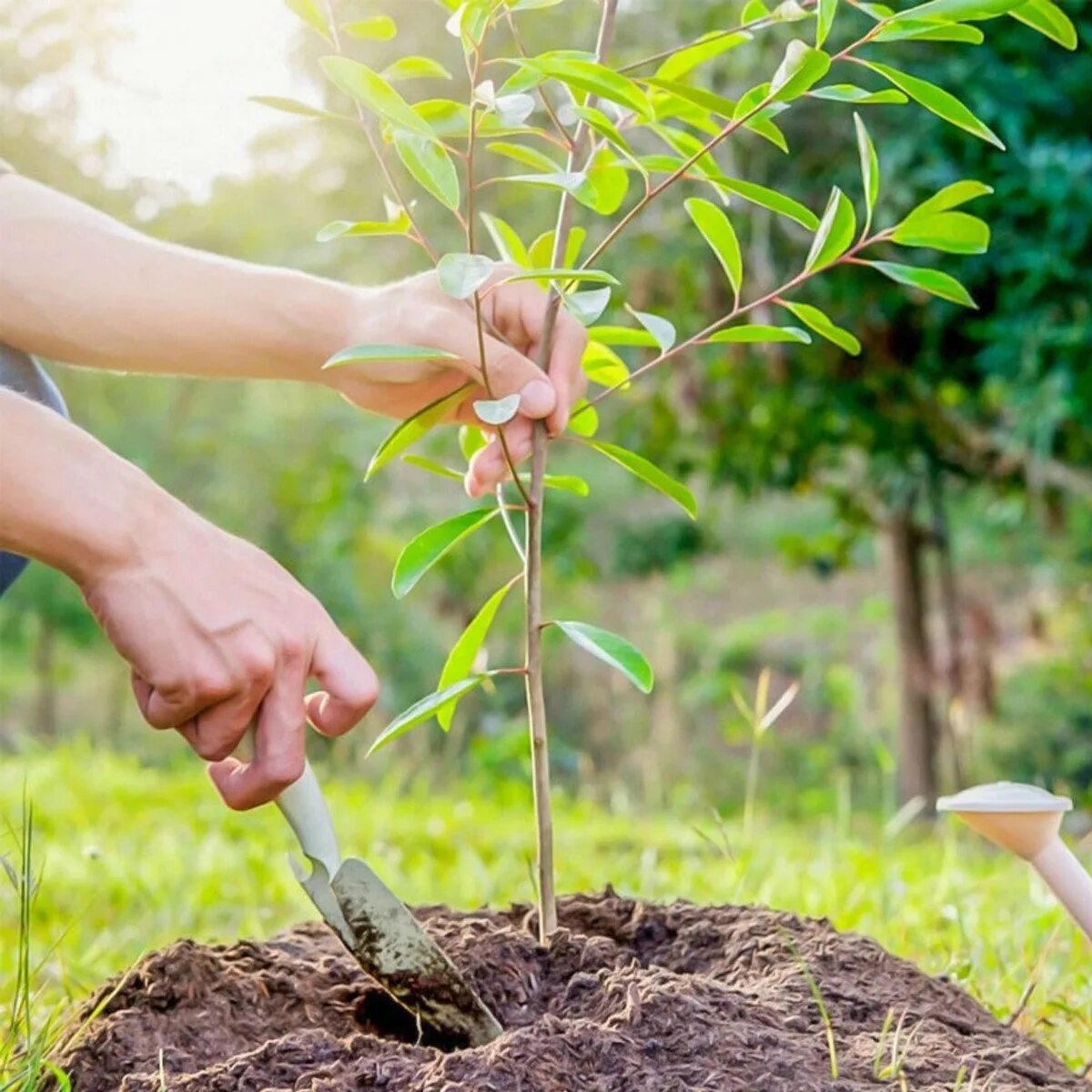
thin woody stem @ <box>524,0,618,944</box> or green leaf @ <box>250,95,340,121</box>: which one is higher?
green leaf @ <box>250,95,340,121</box>

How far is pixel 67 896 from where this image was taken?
249cm

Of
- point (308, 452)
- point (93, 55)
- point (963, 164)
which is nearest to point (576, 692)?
point (308, 452)

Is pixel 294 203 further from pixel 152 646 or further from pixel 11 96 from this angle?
pixel 152 646

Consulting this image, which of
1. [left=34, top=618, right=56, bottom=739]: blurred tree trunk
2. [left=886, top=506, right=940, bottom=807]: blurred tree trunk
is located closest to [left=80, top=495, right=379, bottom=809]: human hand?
[left=886, top=506, right=940, bottom=807]: blurred tree trunk

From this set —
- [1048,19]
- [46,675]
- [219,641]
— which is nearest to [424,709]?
[219,641]

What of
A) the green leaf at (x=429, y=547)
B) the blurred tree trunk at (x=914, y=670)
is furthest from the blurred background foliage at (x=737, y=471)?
the green leaf at (x=429, y=547)

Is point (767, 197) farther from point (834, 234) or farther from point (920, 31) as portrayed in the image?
point (920, 31)

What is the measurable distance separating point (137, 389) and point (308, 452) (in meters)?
1.11

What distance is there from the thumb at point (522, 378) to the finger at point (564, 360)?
35mm

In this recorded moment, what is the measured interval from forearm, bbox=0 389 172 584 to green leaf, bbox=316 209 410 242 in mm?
308

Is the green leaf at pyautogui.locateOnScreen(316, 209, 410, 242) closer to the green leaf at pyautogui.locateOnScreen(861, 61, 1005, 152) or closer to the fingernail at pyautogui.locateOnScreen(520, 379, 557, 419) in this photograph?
the fingernail at pyautogui.locateOnScreen(520, 379, 557, 419)

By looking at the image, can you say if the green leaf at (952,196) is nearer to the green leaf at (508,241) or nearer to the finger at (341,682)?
the green leaf at (508,241)

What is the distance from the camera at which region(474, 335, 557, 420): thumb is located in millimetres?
1206

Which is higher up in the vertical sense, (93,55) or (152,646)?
(93,55)
